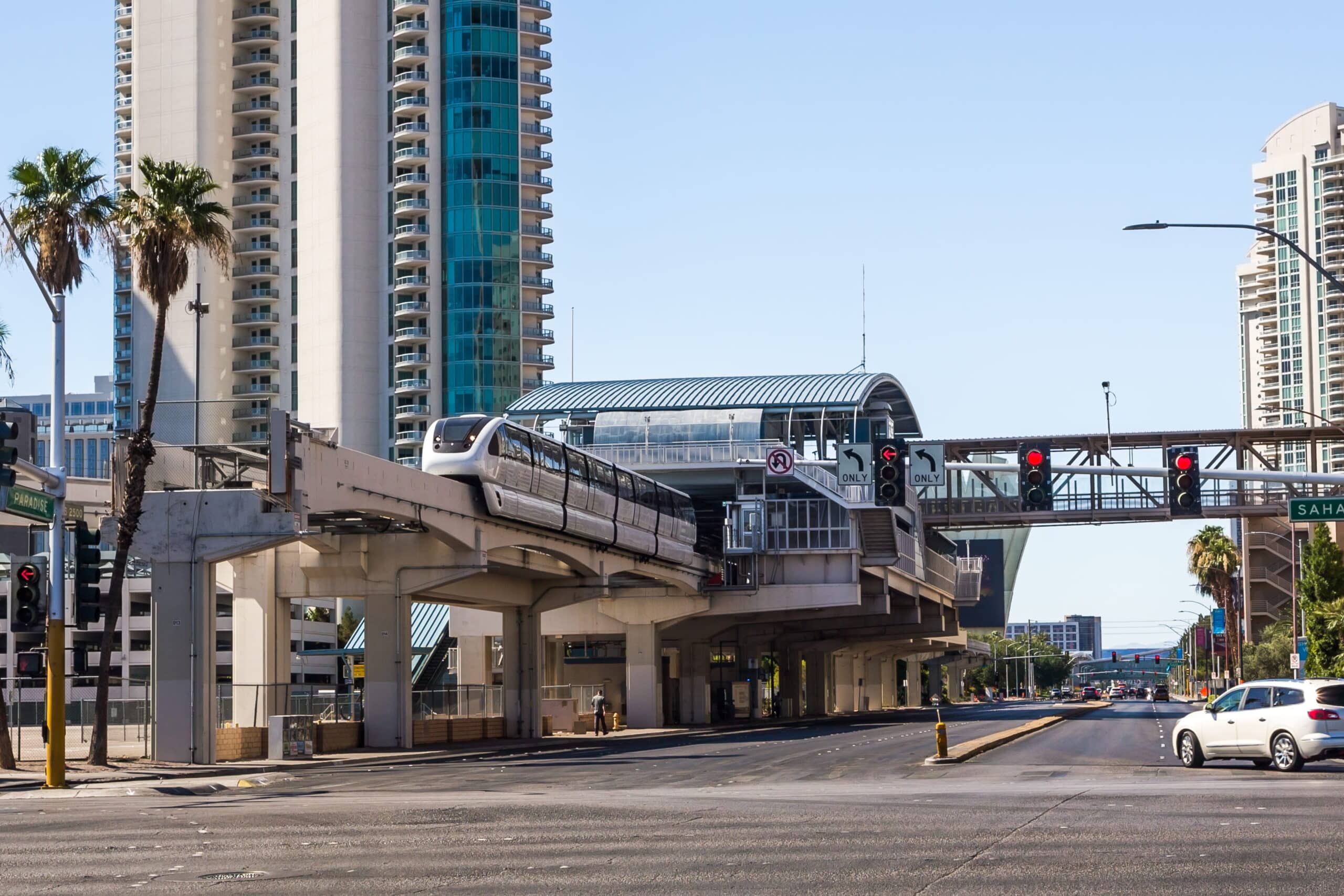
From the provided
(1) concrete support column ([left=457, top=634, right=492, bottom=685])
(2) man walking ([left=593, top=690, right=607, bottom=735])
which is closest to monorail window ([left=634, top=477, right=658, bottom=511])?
(2) man walking ([left=593, top=690, right=607, bottom=735])

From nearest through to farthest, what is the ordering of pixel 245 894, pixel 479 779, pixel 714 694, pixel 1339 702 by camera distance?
1. pixel 245 894
2. pixel 1339 702
3. pixel 479 779
4. pixel 714 694

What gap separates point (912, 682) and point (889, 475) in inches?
5377

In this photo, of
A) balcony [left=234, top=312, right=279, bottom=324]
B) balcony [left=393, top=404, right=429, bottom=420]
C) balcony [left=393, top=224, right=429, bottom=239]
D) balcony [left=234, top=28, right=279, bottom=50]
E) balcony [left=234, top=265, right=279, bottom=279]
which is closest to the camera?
balcony [left=393, top=224, right=429, bottom=239]

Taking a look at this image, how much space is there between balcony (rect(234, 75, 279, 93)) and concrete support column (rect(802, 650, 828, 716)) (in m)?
67.4

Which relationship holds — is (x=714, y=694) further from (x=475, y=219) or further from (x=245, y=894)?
(x=245, y=894)

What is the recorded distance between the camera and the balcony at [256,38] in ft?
472

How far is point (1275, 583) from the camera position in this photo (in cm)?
14300

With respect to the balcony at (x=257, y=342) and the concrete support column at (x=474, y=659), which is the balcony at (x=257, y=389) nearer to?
the balcony at (x=257, y=342)

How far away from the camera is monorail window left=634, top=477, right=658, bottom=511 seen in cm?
6494

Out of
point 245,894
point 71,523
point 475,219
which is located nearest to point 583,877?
point 245,894

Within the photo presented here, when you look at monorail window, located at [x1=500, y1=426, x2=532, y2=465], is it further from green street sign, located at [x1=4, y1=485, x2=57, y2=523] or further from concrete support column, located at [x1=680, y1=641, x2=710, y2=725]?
concrete support column, located at [x1=680, y1=641, x2=710, y2=725]

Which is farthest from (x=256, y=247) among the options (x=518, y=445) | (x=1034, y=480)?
(x=1034, y=480)

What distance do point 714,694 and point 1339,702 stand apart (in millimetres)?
64656

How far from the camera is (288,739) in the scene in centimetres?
4181
